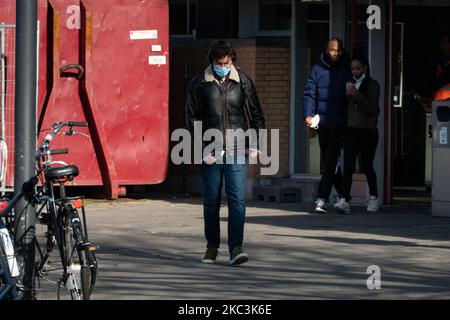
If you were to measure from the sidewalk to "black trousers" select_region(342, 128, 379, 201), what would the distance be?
352 mm

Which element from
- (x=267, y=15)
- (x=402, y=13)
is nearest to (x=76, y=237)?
(x=267, y=15)

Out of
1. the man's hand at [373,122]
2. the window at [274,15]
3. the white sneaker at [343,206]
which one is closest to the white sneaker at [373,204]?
the white sneaker at [343,206]

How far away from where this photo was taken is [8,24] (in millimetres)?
17047

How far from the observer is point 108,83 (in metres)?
17.7

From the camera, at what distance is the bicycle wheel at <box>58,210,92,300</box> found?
28.5 feet

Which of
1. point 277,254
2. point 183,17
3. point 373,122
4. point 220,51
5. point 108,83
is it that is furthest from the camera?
point 183,17

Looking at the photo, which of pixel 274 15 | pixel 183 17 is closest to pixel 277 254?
pixel 274 15

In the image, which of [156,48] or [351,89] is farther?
[156,48]

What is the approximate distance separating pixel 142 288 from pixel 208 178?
6.25 ft

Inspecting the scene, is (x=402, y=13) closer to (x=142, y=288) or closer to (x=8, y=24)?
(x=8, y=24)

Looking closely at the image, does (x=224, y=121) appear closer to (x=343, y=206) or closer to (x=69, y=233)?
(x=69, y=233)

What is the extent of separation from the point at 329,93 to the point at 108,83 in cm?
332

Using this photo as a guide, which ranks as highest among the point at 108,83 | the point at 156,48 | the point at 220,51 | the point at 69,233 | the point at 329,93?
the point at 156,48

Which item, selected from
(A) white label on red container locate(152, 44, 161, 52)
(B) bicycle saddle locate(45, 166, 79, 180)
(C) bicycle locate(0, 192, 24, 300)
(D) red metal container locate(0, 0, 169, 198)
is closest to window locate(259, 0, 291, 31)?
(D) red metal container locate(0, 0, 169, 198)
